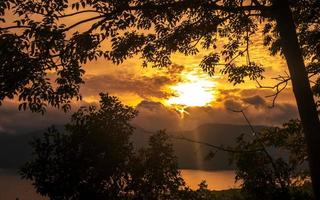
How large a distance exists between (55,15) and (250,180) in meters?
13.7

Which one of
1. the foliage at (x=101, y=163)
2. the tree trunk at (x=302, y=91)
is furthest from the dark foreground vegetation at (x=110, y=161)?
the tree trunk at (x=302, y=91)

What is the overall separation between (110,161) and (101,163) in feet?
1.26

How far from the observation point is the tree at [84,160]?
16.1 meters

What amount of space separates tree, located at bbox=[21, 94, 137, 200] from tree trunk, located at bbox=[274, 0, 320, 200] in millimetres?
8170

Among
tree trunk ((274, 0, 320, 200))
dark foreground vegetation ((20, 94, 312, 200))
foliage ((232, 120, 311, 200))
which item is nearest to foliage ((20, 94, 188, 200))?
dark foreground vegetation ((20, 94, 312, 200))

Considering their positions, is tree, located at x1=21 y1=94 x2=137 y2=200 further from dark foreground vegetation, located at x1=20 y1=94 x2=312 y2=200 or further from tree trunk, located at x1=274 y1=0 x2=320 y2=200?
tree trunk, located at x1=274 y1=0 x2=320 y2=200

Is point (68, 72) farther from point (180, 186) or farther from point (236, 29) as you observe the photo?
point (180, 186)

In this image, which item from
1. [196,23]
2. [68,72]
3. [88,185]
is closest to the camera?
[68,72]

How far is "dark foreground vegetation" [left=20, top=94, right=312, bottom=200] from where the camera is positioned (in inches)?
637

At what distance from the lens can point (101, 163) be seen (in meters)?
16.5

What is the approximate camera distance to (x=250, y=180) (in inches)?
822

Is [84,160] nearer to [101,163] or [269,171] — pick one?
[101,163]

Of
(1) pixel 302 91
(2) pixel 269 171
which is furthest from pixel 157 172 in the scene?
(1) pixel 302 91

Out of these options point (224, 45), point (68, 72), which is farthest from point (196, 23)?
point (68, 72)
